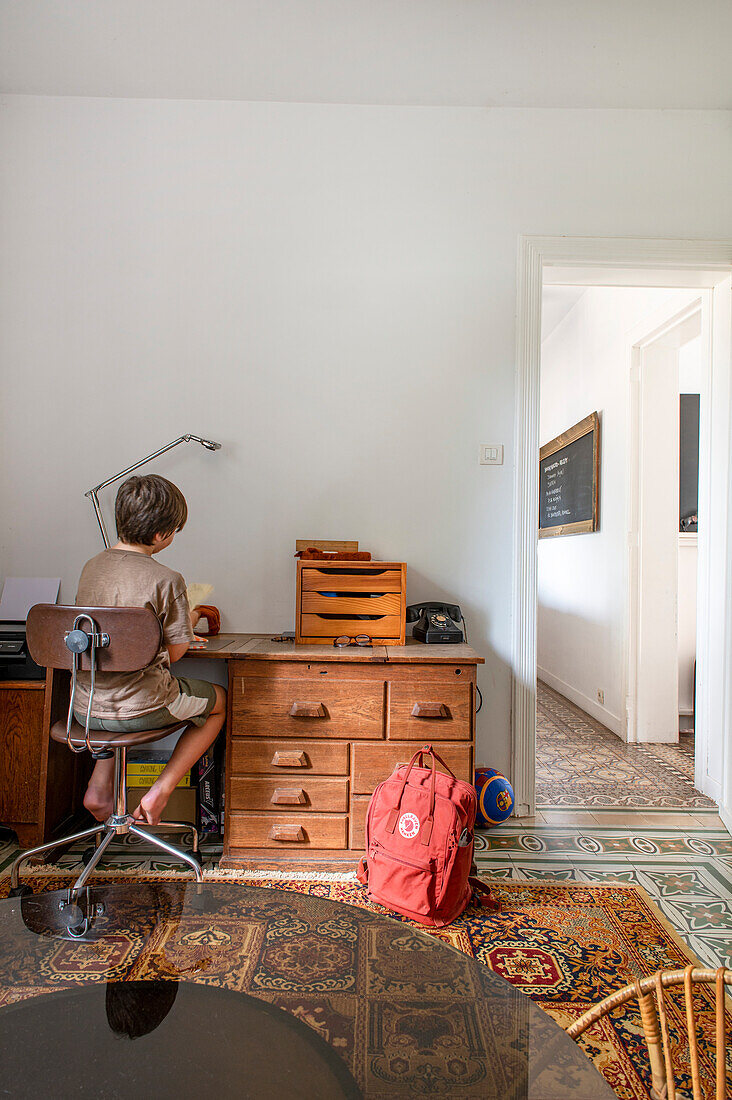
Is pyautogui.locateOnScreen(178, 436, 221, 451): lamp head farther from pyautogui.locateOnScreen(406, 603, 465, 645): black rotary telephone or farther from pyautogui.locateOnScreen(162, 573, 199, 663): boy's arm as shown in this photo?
pyautogui.locateOnScreen(406, 603, 465, 645): black rotary telephone

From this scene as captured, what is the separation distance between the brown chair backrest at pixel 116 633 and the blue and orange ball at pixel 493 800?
138cm

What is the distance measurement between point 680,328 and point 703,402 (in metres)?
0.68

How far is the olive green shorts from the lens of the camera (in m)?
1.96

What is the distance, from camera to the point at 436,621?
2578 mm

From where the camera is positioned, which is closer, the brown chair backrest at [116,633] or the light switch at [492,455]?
the brown chair backrest at [116,633]

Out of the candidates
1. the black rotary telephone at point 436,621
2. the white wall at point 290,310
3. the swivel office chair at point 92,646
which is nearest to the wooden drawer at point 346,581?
the black rotary telephone at point 436,621

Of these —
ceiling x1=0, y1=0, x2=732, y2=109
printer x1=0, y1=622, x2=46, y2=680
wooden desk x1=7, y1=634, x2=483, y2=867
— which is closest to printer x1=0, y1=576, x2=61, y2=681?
printer x1=0, y1=622, x2=46, y2=680

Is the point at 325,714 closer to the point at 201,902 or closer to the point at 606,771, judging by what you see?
the point at 201,902

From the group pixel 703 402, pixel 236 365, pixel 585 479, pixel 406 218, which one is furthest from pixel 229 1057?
pixel 585 479

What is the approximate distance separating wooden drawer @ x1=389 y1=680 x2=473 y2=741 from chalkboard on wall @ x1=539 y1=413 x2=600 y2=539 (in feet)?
8.30

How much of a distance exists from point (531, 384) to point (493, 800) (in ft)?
5.48

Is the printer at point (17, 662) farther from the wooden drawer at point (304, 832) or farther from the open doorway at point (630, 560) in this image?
the open doorway at point (630, 560)

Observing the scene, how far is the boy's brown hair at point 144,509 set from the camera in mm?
2023

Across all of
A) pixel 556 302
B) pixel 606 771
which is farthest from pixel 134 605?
pixel 556 302
